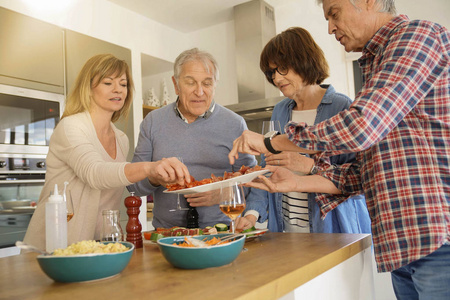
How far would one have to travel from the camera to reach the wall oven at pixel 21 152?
9.45 ft

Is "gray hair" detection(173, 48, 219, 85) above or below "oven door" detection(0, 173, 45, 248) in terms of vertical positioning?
above

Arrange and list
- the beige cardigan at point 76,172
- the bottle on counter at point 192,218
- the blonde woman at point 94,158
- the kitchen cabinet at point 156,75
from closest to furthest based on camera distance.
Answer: the blonde woman at point 94,158
the beige cardigan at point 76,172
the bottle on counter at point 192,218
the kitchen cabinet at point 156,75

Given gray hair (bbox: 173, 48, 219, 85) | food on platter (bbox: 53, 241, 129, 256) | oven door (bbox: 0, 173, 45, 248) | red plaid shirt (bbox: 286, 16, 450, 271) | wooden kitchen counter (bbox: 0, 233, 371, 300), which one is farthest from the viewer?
oven door (bbox: 0, 173, 45, 248)

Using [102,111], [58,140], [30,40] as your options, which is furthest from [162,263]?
[30,40]

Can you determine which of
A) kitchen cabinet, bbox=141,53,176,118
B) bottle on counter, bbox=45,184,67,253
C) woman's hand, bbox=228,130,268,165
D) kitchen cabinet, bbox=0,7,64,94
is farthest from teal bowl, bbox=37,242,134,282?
kitchen cabinet, bbox=141,53,176,118

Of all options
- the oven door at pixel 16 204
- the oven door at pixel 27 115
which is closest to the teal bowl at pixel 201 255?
the oven door at pixel 16 204

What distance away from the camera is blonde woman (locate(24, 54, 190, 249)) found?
1.40 meters

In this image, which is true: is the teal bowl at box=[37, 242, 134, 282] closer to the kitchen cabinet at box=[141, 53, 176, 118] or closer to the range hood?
the range hood

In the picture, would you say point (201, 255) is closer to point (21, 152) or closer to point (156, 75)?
point (21, 152)

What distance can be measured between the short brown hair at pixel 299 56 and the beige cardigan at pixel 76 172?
90 centimetres

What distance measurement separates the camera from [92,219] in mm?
1604

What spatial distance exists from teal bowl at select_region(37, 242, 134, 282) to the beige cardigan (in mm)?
632

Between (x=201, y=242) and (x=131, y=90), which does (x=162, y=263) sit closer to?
(x=201, y=242)

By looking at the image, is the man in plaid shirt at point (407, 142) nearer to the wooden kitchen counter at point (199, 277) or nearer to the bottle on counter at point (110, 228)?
the wooden kitchen counter at point (199, 277)
